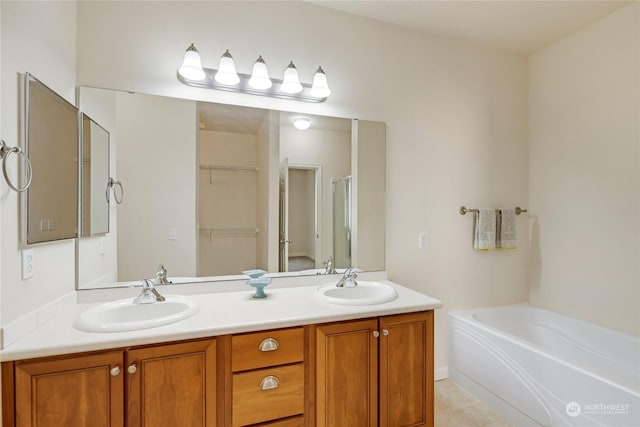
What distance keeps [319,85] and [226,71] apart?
1.85ft

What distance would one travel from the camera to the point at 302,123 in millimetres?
2047

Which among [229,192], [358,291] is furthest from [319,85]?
[358,291]

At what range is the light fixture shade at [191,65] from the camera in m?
1.71

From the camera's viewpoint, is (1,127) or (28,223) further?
(28,223)

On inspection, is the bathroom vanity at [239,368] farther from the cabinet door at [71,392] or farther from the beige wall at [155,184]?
the beige wall at [155,184]

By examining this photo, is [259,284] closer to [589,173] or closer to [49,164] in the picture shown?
[49,164]

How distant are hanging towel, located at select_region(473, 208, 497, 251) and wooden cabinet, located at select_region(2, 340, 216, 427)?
2.12 meters

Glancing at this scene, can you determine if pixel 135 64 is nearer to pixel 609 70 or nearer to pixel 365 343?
pixel 365 343

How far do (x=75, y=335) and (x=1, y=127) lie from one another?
2.56 ft

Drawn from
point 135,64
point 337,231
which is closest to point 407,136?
point 337,231

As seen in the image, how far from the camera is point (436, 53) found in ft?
7.95

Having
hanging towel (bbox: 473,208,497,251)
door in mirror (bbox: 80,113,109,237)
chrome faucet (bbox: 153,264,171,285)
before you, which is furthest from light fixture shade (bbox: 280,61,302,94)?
hanging towel (bbox: 473,208,497,251)

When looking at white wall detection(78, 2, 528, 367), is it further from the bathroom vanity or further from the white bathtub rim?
the bathroom vanity

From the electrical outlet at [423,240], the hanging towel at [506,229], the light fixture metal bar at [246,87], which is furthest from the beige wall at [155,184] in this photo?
the hanging towel at [506,229]
